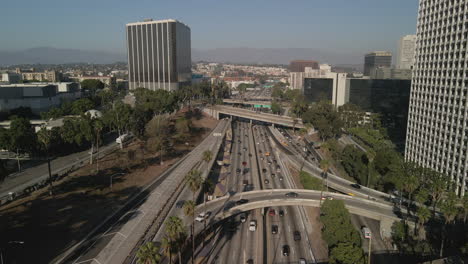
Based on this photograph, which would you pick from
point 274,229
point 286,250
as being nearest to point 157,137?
point 274,229

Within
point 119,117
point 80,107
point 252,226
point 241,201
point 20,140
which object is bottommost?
point 252,226

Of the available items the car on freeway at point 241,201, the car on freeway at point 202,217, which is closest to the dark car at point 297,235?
the car on freeway at point 241,201

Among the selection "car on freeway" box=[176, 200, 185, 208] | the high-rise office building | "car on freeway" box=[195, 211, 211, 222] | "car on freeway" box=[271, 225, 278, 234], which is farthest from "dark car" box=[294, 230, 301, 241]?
the high-rise office building

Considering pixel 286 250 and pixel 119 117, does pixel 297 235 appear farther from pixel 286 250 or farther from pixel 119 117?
pixel 119 117

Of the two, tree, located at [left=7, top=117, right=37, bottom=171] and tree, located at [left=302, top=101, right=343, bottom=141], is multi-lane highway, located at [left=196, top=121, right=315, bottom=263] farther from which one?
tree, located at [left=7, top=117, right=37, bottom=171]

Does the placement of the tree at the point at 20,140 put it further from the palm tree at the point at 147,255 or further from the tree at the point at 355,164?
the tree at the point at 355,164
